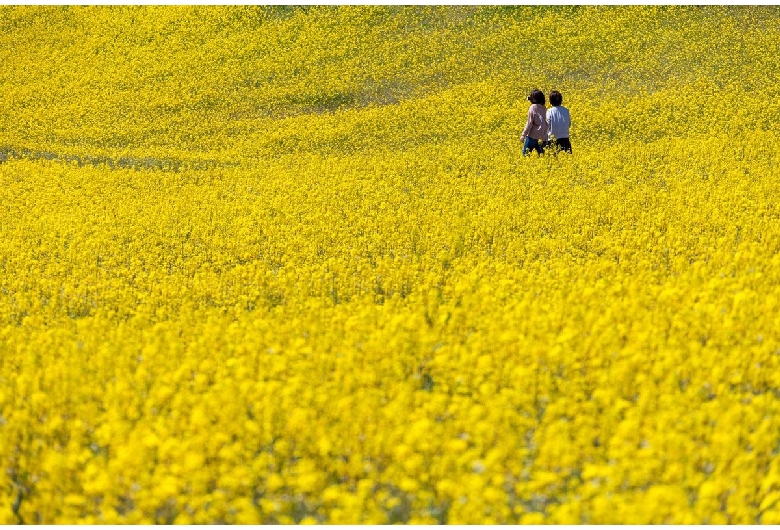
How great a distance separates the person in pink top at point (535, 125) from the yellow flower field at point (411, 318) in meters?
0.53

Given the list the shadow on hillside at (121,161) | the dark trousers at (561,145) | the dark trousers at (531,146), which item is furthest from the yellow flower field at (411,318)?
the dark trousers at (561,145)

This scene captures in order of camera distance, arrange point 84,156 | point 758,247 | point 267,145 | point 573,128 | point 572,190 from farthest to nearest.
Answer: point 267,145 < point 84,156 < point 573,128 < point 572,190 < point 758,247

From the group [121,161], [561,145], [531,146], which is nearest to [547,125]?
[561,145]

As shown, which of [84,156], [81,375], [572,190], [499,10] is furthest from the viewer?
[499,10]

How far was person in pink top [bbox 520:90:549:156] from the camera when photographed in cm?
1738

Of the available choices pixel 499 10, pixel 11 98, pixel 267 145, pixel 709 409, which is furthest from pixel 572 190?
pixel 11 98

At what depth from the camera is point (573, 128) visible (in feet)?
73.9

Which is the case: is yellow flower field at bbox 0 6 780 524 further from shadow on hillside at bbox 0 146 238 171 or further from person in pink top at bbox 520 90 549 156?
person in pink top at bbox 520 90 549 156

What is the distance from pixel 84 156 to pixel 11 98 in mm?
15151

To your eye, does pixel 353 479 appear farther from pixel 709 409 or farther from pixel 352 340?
pixel 709 409

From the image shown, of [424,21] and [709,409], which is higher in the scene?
[424,21]

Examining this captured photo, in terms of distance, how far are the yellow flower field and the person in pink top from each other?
1.73 feet

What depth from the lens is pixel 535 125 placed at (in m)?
18.0

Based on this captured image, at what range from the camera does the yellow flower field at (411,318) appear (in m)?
5.14
